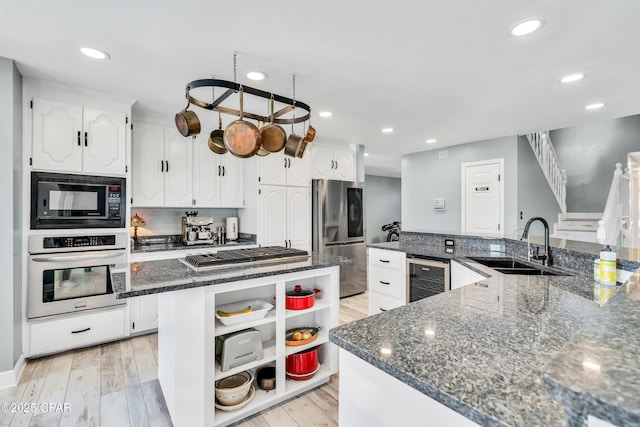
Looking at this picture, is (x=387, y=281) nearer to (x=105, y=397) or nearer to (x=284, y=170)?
(x=284, y=170)

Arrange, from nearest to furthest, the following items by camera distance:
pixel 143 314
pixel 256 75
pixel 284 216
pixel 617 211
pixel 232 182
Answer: pixel 256 75 < pixel 143 314 < pixel 232 182 < pixel 284 216 < pixel 617 211

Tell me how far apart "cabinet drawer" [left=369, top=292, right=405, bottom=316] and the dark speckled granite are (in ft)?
5.58

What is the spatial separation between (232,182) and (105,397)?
2544 mm

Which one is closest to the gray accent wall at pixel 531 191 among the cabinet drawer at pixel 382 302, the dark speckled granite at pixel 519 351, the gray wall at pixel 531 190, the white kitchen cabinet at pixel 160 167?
the gray wall at pixel 531 190

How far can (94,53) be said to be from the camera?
213cm

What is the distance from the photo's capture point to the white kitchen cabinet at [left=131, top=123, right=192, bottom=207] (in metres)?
3.41

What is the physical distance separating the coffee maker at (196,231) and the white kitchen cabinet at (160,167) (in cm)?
26

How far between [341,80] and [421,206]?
11.7ft

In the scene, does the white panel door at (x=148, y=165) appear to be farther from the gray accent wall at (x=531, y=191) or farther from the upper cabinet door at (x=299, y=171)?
the gray accent wall at (x=531, y=191)

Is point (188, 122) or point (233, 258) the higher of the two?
point (188, 122)

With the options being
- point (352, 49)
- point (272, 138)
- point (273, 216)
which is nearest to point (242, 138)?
point (272, 138)

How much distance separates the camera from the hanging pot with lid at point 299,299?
2160 millimetres

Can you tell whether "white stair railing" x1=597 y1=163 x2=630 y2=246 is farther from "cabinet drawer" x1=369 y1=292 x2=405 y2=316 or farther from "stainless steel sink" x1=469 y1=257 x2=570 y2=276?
"cabinet drawer" x1=369 y1=292 x2=405 y2=316

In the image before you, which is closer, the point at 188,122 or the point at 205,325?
the point at 205,325
